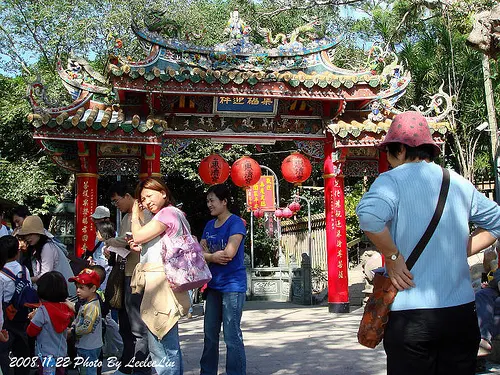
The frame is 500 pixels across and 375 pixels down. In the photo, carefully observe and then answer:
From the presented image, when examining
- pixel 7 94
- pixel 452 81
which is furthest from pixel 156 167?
pixel 452 81

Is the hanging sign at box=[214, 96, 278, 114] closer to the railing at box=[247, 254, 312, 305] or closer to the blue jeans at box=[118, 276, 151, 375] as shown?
the railing at box=[247, 254, 312, 305]

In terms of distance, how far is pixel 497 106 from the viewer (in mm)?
16219

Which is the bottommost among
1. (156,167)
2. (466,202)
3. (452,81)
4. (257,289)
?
(257,289)

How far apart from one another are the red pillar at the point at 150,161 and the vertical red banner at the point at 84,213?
916 millimetres

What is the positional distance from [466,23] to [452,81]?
134 inches

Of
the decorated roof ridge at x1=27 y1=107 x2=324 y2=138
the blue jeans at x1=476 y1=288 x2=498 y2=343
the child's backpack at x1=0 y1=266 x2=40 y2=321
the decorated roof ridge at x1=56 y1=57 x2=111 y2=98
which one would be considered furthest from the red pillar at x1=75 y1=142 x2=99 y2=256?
the blue jeans at x1=476 y1=288 x2=498 y2=343

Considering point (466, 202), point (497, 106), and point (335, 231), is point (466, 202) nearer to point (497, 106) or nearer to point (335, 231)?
point (335, 231)

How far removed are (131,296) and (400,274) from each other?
2687 mm

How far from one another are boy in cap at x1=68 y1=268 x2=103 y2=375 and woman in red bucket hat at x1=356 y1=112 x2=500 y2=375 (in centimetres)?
284

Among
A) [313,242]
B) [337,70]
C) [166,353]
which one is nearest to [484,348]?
[166,353]

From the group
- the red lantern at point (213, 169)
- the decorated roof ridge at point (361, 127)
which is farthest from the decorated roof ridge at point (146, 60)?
the decorated roof ridge at point (361, 127)

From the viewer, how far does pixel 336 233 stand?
36.1 ft

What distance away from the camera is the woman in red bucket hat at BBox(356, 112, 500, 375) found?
2398 mm

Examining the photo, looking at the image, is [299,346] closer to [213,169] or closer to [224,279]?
[224,279]
